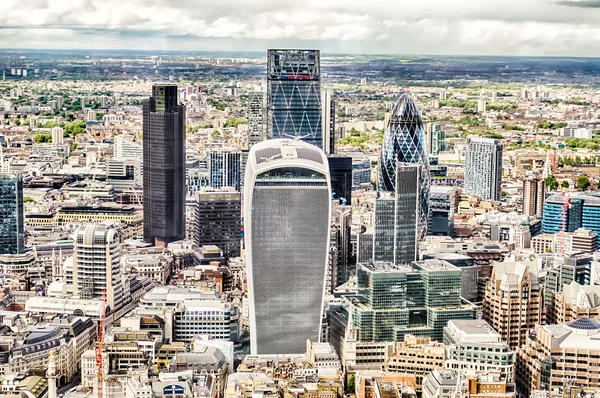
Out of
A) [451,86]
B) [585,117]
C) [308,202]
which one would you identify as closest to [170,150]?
[308,202]

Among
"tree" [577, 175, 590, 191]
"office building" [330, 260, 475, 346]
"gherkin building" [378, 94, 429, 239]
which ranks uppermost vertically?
"gherkin building" [378, 94, 429, 239]

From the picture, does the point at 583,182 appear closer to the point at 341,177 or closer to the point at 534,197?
the point at 534,197

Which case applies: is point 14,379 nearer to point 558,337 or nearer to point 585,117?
point 558,337

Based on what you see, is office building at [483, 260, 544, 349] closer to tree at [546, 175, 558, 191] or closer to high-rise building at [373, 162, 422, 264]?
A: high-rise building at [373, 162, 422, 264]

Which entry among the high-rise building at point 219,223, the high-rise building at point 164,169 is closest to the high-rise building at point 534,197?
the high-rise building at point 219,223

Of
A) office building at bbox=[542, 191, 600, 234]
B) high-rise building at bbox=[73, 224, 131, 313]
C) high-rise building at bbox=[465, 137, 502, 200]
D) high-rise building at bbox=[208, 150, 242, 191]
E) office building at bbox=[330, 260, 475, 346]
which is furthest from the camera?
high-rise building at bbox=[465, 137, 502, 200]

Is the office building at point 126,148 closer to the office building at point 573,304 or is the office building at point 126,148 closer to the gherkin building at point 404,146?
the gherkin building at point 404,146

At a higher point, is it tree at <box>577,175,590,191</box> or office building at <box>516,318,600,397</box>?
tree at <box>577,175,590,191</box>

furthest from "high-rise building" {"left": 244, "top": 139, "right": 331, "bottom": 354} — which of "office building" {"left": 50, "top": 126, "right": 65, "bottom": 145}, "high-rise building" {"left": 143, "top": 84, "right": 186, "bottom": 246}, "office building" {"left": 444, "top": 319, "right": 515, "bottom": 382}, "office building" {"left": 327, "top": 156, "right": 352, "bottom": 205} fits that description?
"office building" {"left": 50, "top": 126, "right": 65, "bottom": 145}
